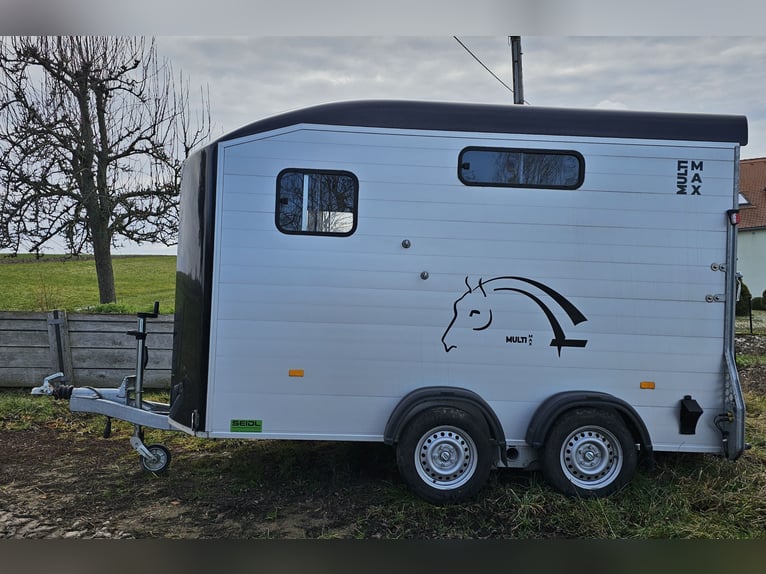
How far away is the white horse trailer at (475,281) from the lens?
4234 millimetres

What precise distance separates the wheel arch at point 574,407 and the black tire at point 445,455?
342mm

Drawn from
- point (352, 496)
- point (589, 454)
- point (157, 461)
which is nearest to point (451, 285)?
point (589, 454)

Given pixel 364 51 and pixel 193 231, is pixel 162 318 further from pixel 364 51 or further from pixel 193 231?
pixel 364 51

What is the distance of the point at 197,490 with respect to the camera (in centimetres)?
466

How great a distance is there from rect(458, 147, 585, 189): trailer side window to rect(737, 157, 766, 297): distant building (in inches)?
608

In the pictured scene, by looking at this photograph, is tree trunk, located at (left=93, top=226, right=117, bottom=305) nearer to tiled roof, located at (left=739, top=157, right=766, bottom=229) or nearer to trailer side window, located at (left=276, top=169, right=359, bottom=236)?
trailer side window, located at (left=276, top=169, right=359, bottom=236)

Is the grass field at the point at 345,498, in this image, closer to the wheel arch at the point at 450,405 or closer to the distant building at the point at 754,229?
the wheel arch at the point at 450,405

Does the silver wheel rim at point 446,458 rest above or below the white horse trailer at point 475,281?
below

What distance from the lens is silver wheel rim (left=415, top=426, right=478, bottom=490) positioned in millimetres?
4211

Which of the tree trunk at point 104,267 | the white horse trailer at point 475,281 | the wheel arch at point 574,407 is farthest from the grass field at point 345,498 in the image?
the tree trunk at point 104,267

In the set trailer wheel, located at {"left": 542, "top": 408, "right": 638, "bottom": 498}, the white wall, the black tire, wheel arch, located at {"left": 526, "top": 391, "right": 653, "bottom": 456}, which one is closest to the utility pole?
wheel arch, located at {"left": 526, "top": 391, "right": 653, "bottom": 456}

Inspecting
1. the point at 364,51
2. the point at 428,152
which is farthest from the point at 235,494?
the point at 364,51

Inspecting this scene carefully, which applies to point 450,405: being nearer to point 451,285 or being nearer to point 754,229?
point 451,285

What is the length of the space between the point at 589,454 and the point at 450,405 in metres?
1.07
